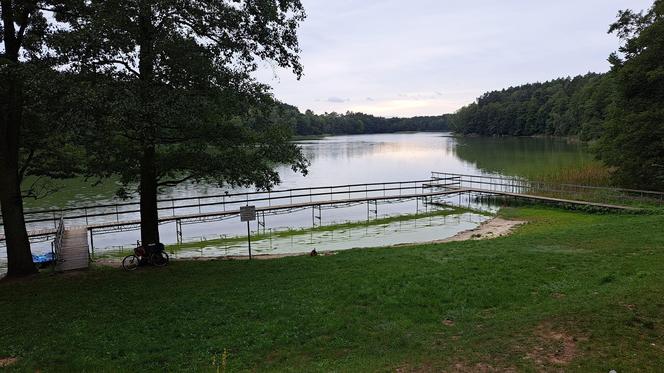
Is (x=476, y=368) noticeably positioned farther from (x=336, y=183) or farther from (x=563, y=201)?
(x=336, y=183)

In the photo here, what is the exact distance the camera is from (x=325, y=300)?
9.32 metres

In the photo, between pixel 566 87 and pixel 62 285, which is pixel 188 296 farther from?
pixel 566 87

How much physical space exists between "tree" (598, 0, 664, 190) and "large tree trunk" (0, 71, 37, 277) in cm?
2653

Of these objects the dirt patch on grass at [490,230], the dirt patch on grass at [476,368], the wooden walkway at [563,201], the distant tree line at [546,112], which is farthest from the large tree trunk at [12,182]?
the distant tree line at [546,112]

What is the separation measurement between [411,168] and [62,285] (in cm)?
4784

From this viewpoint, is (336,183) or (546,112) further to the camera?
(546,112)

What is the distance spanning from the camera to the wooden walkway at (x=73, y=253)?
529 inches

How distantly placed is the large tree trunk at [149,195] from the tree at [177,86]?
3 cm

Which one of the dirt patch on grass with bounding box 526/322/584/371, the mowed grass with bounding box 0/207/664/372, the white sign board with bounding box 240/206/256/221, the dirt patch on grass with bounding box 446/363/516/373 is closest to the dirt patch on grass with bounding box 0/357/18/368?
the mowed grass with bounding box 0/207/664/372

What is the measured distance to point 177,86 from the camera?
11.0 m

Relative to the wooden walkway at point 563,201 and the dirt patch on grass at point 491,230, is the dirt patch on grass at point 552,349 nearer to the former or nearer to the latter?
the dirt patch on grass at point 491,230

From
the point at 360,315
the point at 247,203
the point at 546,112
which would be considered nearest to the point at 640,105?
the point at 247,203

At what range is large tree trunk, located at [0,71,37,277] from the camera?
11.4m

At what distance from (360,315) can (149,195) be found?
24.8ft
